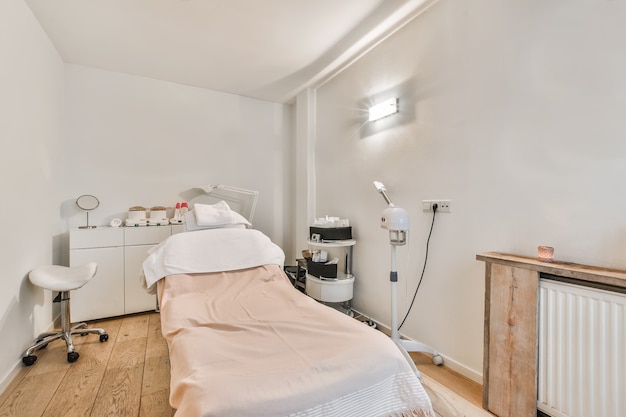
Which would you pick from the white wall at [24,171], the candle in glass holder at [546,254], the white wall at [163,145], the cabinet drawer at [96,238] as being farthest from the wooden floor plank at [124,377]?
the candle in glass holder at [546,254]

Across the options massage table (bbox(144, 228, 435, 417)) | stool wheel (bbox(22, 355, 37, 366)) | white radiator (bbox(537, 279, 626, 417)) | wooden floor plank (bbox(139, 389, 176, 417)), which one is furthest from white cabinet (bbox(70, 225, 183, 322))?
white radiator (bbox(537, 279, 626, 417))

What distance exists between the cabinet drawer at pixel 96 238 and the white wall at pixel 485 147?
228cm

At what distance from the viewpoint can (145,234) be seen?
9.50ft

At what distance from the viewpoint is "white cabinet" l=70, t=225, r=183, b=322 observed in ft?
8.57

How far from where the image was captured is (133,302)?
2.82 meters

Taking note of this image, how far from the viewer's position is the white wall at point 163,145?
2.92m

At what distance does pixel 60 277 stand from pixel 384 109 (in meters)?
2.75

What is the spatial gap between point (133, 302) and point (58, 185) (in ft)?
4.24

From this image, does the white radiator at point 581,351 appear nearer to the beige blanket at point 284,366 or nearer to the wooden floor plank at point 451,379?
the wooden floor plank at point 451,379

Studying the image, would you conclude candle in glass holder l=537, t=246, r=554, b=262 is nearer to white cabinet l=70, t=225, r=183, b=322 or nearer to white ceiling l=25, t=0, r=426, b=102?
white ceiling l=25, t=0, r=426, b=102

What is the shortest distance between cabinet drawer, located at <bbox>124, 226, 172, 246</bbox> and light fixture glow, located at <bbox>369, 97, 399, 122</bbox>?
7.51 feet

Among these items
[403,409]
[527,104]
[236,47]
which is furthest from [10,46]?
[527,104]

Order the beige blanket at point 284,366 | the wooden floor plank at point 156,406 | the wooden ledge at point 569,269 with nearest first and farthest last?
→ the beige blanket at point 284,366 → the wooden ledge at point 569,269 → the wooden floor plank at point 156,406

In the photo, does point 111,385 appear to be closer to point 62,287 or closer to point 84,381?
point 84,381
